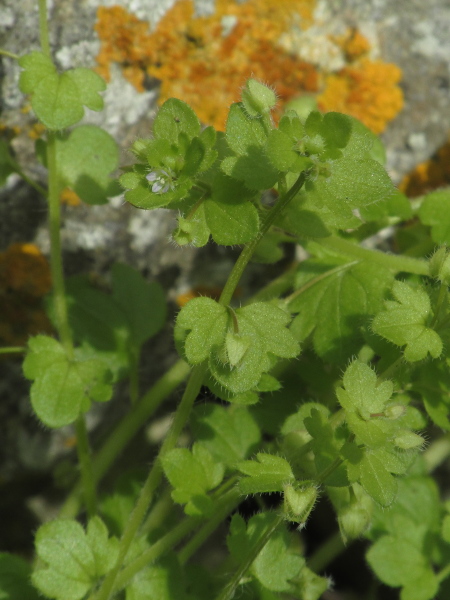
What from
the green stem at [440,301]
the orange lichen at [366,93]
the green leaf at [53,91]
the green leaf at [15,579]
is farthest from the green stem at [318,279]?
the green leaf at [15,579]

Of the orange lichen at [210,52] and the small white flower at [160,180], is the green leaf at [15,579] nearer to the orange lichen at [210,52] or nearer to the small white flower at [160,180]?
the small white flower at [160,180]

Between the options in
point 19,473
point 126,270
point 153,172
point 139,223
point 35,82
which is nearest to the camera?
point 153,172

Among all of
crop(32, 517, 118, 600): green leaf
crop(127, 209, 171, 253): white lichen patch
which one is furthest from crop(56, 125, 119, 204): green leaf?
crop(32, 517, 118, 600): green leaf

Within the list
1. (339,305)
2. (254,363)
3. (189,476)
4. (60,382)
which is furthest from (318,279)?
(60,382)

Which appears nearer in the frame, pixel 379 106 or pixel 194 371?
pixel 194 371

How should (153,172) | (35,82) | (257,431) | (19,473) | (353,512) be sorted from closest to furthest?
(153,172)
(353,512)
(35,82)
(257,431)
(19,473)

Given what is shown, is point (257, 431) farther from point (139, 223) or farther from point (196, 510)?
point (139, 223)

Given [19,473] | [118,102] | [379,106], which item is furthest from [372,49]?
[19,473]

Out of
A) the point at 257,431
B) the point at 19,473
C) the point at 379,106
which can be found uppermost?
the point at 379,106
